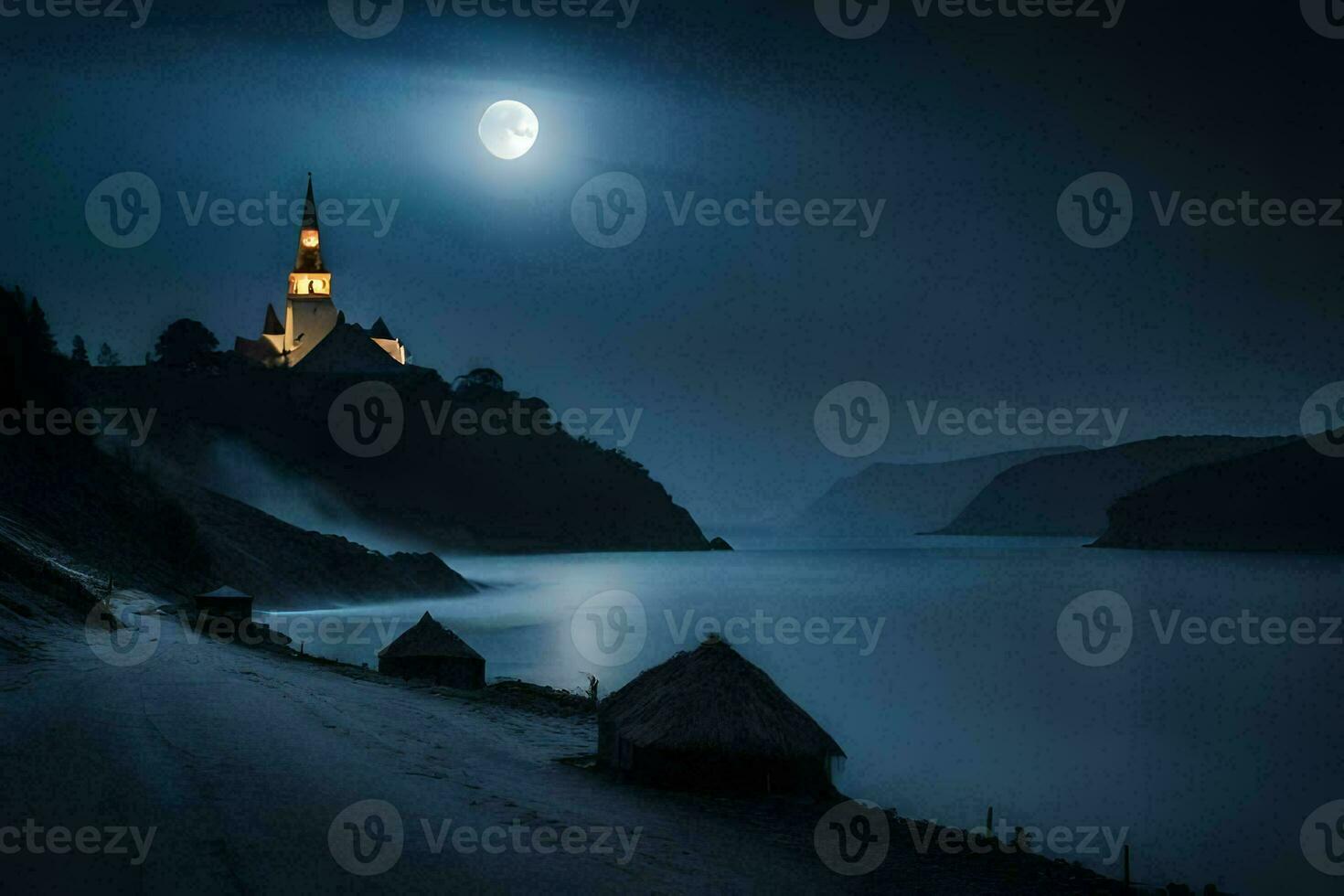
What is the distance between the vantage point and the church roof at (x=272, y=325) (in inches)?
6732

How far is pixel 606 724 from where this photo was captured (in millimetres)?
20438

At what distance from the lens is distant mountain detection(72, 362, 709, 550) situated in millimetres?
136625

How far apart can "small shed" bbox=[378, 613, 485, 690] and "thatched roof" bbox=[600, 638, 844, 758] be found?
1233 centimetres

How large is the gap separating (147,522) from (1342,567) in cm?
18101

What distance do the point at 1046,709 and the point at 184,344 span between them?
477ft

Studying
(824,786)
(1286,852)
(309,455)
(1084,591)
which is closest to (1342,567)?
(1084,591)

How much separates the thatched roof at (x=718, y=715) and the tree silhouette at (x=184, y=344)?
156622 mm

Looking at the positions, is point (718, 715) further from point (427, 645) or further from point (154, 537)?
point (154, 537)

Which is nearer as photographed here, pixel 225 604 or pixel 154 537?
pixel 225 604

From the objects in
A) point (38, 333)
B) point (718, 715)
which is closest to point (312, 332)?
point (38, 333)

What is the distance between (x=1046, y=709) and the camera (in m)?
48.3

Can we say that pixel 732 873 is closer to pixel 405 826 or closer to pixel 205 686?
pixel 405 826

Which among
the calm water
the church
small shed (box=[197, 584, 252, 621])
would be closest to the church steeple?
the church

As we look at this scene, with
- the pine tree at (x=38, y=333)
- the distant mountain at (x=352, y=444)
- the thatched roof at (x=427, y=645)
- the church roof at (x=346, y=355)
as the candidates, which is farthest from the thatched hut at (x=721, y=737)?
the church roof at (x=346, y=355)
